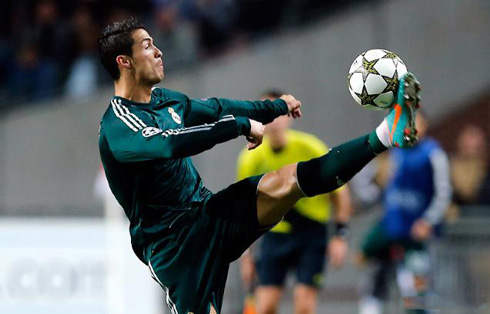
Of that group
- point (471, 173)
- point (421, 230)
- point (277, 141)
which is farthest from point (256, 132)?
point (471, 173)

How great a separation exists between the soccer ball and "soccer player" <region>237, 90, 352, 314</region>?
9.61ft

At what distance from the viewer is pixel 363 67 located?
5453mm

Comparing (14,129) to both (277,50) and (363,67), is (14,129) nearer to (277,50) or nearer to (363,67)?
(277,50)

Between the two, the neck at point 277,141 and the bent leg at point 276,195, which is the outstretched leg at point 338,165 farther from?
the neck at point 277,141

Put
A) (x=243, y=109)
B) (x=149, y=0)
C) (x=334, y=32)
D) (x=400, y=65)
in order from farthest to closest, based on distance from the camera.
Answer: (x=149, y=0) → (x=334, y=32) → (x=243, y=109) → (x=400, y=65)

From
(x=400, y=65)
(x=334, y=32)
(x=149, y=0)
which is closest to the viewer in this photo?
(x=400, y=65)

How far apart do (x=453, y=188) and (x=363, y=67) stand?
21.2 feet

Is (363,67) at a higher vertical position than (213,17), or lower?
lower

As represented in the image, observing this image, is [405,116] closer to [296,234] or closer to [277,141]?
[277,141]

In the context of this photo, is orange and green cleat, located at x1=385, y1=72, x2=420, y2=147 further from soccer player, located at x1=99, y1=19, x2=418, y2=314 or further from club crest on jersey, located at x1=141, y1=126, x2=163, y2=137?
club crest on jersey, located at x1=141, y1=126, x2=163, y2=137

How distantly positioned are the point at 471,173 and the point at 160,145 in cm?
709

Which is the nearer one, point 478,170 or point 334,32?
point 478,170

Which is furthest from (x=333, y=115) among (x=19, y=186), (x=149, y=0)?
(x=19, y=186)

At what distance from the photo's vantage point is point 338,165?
520 centimetres
